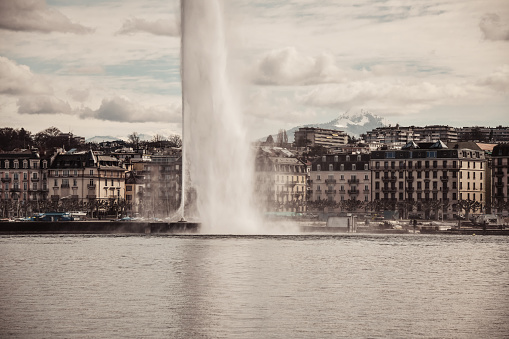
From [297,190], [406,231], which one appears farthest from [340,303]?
[297,190]

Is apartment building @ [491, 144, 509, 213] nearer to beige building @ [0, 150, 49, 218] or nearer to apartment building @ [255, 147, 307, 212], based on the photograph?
apartment building @ [255, 147, 307, 212]

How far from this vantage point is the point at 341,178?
567 feet

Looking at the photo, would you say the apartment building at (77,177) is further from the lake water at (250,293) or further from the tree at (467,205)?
the lake water at (250,293)

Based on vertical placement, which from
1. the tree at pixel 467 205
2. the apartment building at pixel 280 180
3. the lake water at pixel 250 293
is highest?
the apartment building at pixel 280 180

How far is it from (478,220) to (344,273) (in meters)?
91.2

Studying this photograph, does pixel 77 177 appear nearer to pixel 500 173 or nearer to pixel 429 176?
pixel 429 176

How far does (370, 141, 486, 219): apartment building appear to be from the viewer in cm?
15925

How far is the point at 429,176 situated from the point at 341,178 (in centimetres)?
1899

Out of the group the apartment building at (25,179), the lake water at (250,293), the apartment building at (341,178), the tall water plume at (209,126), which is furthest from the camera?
the apartment building at (25,179)

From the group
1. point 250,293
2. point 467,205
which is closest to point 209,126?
point 250,293

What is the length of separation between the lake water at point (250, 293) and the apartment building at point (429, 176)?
83125 mm

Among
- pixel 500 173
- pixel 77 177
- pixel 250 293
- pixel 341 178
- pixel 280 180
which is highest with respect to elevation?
pixel 500 173

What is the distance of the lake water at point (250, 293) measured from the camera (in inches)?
1355

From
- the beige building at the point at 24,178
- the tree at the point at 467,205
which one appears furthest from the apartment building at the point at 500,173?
the beige building at the point at 24,178
